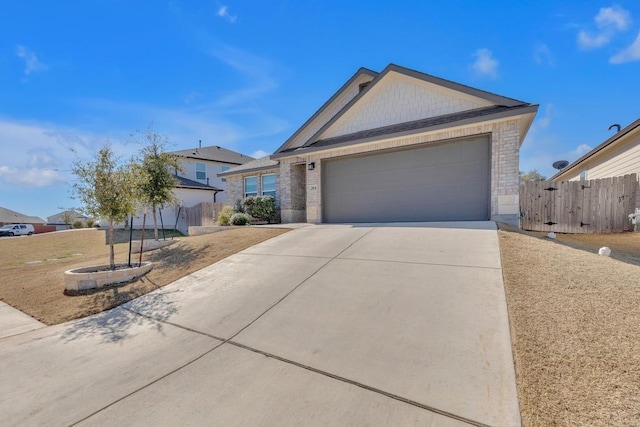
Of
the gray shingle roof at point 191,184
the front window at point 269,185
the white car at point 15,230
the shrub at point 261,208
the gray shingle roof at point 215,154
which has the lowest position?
the white car at point 15,230

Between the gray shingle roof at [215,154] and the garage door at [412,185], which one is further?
the gray shingle roof at [215,154]

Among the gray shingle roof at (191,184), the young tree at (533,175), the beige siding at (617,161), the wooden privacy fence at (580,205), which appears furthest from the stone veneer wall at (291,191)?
the young tree at (533,175)

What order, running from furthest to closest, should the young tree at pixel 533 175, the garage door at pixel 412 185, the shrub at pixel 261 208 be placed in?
the young tree at pixel 533 175 < the shrub at pixel 261 208 < the garage door at pixel 412 185

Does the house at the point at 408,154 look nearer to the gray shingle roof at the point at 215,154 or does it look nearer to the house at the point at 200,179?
the house at the point at 200,179

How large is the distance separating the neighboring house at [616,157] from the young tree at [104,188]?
52.1 feet

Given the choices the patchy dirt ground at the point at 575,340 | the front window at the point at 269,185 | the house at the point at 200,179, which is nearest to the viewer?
the patchy dirt ground at the point at 575,340

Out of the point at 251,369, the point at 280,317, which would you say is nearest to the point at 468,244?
the point at 280,317

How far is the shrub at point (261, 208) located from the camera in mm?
14016

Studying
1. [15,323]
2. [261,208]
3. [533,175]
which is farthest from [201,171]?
[533,175]

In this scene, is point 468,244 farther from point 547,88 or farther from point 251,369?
point 547,88

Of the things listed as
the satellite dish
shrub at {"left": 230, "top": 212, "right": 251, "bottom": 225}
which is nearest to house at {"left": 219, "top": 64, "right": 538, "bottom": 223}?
shrub at {"left": 230, "top": 212, "right": 251, "bottom": 225}

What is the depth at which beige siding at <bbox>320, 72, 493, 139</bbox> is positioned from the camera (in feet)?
32.2

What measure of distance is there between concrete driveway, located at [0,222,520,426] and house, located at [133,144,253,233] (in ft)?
54.8

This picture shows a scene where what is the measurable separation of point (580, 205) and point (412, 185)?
6.23m
